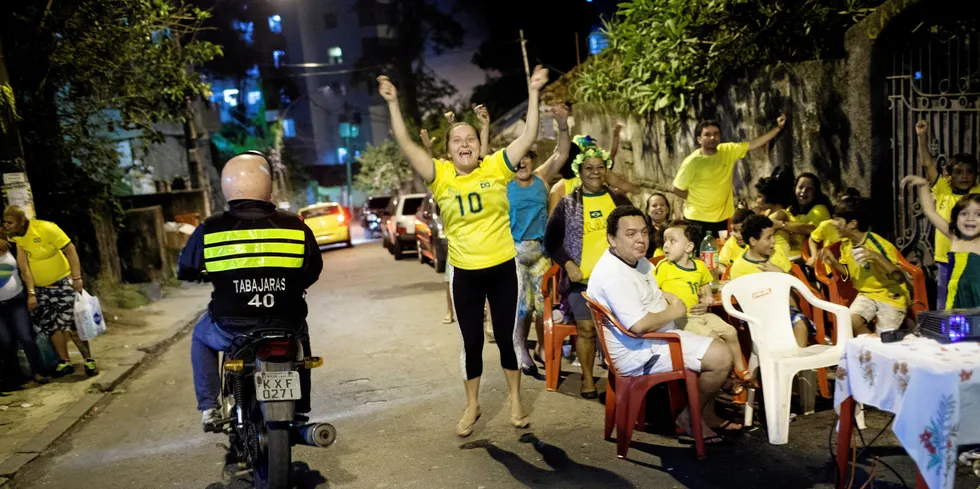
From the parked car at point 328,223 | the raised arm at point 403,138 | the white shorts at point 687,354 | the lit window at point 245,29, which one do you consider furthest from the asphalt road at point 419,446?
the lit window at point 245,29

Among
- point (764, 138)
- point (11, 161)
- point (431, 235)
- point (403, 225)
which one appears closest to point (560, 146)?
point (764, 138)

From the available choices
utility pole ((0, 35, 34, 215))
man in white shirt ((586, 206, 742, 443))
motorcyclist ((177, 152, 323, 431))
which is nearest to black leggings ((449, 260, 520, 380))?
man in white shirt ((586, 206, 742, 443))

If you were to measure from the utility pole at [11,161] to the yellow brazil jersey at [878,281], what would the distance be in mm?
8437

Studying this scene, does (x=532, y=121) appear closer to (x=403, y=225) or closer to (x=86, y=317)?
(x=86, y=317)

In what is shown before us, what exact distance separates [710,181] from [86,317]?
6.41 meters

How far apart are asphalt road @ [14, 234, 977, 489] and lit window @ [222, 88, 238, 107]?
151 ft

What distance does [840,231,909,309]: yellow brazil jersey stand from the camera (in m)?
5.96

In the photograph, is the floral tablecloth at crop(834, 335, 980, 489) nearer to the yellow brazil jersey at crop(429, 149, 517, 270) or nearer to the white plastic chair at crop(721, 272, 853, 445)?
the white plastic chair at crop(721, 272, 853, 445)

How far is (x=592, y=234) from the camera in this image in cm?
656

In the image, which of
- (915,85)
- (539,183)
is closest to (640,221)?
(539,183)

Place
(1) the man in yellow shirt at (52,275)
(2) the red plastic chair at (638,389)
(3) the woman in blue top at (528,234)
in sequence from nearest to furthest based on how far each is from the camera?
1. (2) the red plastic chair at (638,389)
2. (3) the woman in blue top at (528,234)
3. (1) the man in yellow shirt at (52,275)

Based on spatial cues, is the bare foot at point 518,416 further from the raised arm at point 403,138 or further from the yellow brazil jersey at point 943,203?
the yellow brazil jersey at point 943,203

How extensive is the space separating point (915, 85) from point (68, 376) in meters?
8.95

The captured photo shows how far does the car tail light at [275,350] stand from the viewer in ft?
14.9
